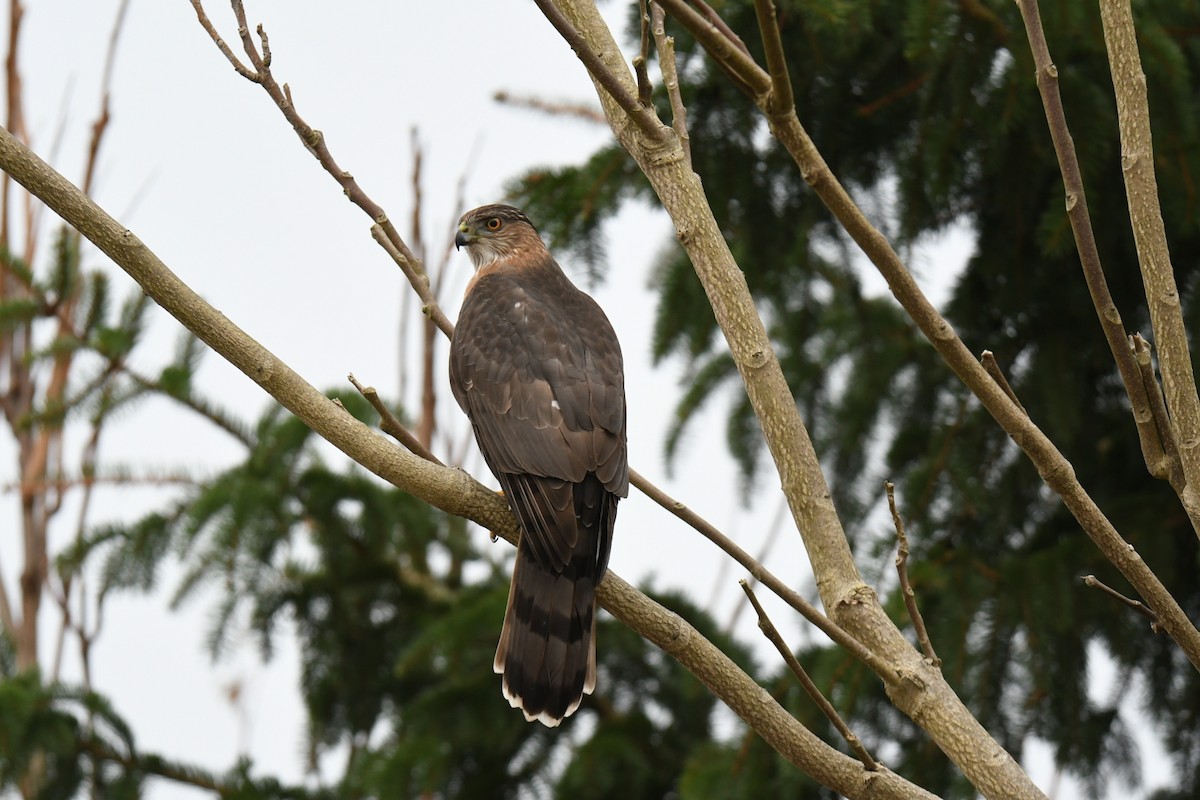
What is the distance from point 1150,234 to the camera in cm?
201

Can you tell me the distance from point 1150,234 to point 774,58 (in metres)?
0.69

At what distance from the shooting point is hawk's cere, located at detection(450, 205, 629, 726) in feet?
9.88

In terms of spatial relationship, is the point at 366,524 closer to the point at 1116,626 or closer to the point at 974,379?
the point at 1116,626

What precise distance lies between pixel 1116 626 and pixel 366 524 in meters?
2.45

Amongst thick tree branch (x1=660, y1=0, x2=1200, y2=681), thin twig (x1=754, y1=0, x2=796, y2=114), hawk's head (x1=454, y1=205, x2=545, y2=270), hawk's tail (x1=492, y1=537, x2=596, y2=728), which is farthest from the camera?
hawk's head (x1=454, y1=205, x2=545, y2=270)

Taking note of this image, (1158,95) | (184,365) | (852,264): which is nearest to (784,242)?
(852,264)

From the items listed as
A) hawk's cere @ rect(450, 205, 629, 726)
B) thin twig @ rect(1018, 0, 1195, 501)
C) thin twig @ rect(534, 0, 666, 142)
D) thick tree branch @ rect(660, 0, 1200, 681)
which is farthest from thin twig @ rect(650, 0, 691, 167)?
hawk's cere @ rect(450, 205, 629, 726)

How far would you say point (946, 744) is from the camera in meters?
2.16

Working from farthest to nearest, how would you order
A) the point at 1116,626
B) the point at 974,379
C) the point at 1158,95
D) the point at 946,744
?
the point at 1116,626 → the point at 1158,95 → the point at 946,744 → the point at 974,379

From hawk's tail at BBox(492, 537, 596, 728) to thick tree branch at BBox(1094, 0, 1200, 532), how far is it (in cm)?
133

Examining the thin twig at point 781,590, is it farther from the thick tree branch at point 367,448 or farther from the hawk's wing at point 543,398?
the hawk's wing at point 543,398

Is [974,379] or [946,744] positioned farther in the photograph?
[946,744]

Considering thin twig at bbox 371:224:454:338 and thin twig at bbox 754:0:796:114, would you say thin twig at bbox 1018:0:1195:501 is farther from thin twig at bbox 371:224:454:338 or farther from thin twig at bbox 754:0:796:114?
thin twig at bbox 371:224:454:338

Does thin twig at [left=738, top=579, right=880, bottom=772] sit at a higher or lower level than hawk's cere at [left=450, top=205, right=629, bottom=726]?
lower
